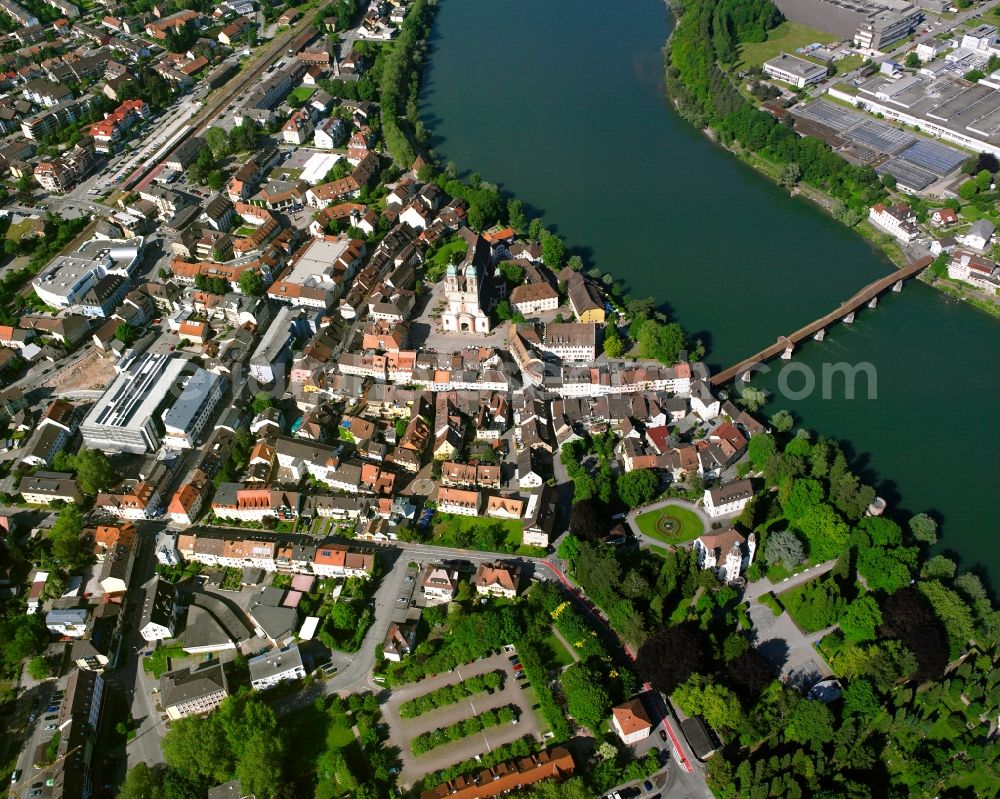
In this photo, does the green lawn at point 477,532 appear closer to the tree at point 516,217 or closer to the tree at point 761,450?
the tree at point 761,450

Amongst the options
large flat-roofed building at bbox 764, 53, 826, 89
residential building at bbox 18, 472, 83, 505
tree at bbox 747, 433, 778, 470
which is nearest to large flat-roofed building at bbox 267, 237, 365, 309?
residential building at bbox 18, 472, 83, 505

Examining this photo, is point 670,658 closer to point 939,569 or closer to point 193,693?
point 939,569

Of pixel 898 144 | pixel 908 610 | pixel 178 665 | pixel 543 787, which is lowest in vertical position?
pixel 178 665

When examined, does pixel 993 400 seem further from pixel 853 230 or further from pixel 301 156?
pixel 301 156

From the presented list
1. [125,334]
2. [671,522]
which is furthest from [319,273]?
[671,522]

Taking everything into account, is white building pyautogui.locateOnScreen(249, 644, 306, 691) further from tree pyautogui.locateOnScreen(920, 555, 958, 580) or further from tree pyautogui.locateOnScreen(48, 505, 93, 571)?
tree pyautogui.locateOnScreen(920, 555, 958, 580)

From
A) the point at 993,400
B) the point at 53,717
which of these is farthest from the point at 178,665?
the point at 993,400

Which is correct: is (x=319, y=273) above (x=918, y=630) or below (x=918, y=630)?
below
